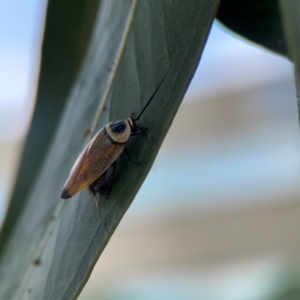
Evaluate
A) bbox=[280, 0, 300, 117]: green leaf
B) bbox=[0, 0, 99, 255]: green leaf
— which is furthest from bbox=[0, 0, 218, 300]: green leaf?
bbox=[280, 0, 300, 117]: green leaf

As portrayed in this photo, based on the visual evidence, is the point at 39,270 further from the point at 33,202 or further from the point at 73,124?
the point at 73,124

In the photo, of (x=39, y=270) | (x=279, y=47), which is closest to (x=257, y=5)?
(x=279, y=47)

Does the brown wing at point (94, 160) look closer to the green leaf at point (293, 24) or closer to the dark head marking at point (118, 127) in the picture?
the dark head marking at point (118, 127)

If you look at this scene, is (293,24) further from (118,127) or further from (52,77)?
(52,77)

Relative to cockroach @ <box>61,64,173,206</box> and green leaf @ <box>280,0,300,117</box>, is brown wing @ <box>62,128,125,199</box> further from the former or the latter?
green leaf @ <box>280,0,300,117</box>

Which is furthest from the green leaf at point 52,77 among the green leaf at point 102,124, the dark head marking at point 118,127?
the dark head marking at point 118,127

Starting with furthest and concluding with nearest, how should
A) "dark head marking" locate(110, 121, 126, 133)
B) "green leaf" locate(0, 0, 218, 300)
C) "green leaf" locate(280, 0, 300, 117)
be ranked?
"dark head marking" locate(110, 121, 126, 133)
"green leaf" locate(0, 0, 218, 300)
"green leaf" locate(280, 0, 300, 117)

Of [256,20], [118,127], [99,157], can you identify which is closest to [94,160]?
[99,157]
